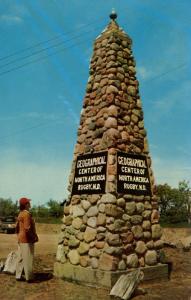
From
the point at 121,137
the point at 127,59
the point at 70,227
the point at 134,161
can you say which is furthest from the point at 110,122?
the point at 70,227

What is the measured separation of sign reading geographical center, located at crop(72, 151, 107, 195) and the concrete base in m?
1.66

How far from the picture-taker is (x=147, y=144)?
10.2 meters

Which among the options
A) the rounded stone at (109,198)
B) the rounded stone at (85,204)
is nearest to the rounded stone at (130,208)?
the rounded stone at (109,198)

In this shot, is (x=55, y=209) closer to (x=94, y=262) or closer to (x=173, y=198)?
(x=173, y=198)

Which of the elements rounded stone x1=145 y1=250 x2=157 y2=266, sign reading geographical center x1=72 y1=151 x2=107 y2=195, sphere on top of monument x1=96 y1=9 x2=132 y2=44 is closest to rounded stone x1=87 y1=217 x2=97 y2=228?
sign reading geographical center x1=72 y1=151 x2=107 y2=195

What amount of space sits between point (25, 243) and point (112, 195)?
7.16 feet

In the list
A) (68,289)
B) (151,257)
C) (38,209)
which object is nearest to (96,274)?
(68,289)

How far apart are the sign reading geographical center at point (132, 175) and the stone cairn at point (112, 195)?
0.43 ft

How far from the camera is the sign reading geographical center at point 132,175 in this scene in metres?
9.21

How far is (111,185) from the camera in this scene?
352 inches

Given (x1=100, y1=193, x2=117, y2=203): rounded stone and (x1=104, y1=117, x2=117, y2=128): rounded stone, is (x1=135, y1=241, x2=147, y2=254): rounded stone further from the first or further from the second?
(x1=104, y1=117, x2=117, y2=128): rounded stone

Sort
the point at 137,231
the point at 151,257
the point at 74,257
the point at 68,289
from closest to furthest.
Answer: the point at 68,289 < the point at 137,231 < the point at 74,257 < the point at 151,257

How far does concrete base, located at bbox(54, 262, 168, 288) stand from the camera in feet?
27.7

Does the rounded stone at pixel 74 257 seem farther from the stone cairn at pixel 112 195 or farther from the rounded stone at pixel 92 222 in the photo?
the rounded stone at pixel 92 222
